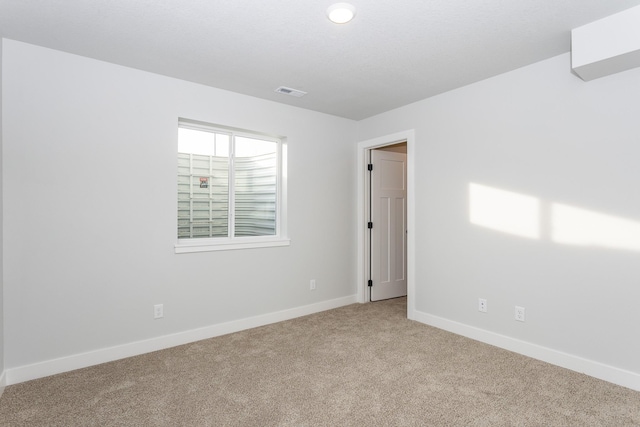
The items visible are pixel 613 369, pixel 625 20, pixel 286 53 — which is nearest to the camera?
pixel 625 20

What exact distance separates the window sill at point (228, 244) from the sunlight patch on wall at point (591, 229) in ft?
8.25

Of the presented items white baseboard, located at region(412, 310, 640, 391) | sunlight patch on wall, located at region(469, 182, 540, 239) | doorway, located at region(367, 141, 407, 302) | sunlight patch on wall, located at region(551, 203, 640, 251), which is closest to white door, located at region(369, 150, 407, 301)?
doorway, located at region(367, 141, 407, 302)

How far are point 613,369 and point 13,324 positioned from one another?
13.7ft

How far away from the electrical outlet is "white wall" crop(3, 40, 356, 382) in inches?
1.3

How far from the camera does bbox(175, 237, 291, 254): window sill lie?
3189 mm

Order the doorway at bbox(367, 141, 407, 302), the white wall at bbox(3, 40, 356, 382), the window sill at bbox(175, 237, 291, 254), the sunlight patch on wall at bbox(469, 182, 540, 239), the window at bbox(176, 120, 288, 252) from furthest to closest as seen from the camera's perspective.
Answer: the doorway at bbox(367, 141, 407, 302), the window at bbox(176, 120, 288, 252), the window sill at bbox(175, 237, 291, 254), the sunlight patch on wall at bbox(469, 182, 540, 239), the white wall at bbox(3, 40, 356, 382)

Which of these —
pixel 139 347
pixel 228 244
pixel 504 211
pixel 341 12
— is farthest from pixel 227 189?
pixel 504 211

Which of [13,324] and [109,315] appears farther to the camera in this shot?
[109,315]

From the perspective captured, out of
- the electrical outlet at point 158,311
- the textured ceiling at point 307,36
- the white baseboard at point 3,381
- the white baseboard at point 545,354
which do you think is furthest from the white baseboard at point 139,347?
the textured ceiling at point 307,36

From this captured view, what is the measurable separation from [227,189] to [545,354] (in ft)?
10.4

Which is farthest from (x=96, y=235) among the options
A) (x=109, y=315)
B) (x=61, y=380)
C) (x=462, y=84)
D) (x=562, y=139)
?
(x=562, y=139)

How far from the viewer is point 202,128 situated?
11.3 feet

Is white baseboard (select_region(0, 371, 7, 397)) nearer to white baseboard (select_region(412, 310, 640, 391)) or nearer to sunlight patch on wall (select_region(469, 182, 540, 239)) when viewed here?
white baseboard (select_region(412, 310, 640, 391))

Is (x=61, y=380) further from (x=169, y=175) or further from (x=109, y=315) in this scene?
(x=169, y=175)
